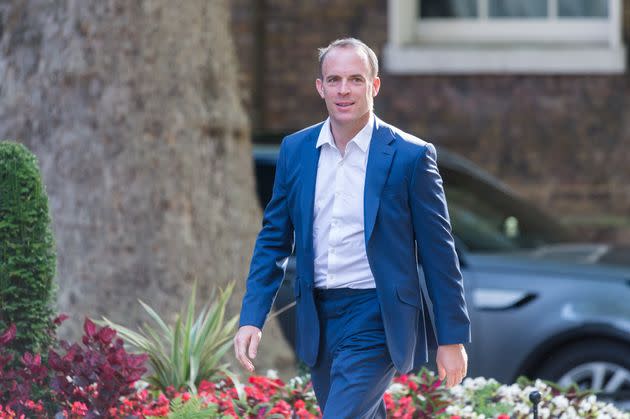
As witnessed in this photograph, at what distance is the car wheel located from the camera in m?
6.80

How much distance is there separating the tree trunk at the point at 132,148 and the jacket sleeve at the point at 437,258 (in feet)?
9.13

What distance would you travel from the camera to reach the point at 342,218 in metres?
3.93

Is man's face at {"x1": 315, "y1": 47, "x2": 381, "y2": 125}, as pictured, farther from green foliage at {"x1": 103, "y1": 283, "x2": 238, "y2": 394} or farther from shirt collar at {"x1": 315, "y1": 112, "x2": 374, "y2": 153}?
green foliage at {"x1": 103, "y1": 283, "x2": 238, "y2": 394}

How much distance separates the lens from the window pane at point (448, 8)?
12.4 meters

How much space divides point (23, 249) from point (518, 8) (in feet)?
27.6

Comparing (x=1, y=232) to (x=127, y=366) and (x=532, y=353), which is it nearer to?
(x=127, y=366)

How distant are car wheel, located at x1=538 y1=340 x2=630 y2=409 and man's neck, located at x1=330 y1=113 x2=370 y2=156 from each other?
3241 mm

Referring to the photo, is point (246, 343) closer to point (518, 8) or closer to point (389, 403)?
point (389, 403)

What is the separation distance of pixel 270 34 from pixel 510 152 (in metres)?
2.40

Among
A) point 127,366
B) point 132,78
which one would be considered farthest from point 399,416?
point 132,78

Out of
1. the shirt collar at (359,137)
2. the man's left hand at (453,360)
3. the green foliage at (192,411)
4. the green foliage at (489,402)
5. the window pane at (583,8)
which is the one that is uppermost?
the window pane at (583,8)

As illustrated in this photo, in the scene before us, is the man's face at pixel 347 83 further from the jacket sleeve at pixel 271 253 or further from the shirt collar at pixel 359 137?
the jacket sleeve at pixel 271 253

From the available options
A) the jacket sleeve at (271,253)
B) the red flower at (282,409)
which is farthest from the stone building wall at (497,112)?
the jacket sleeve at (271,253)

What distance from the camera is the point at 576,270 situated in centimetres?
705
